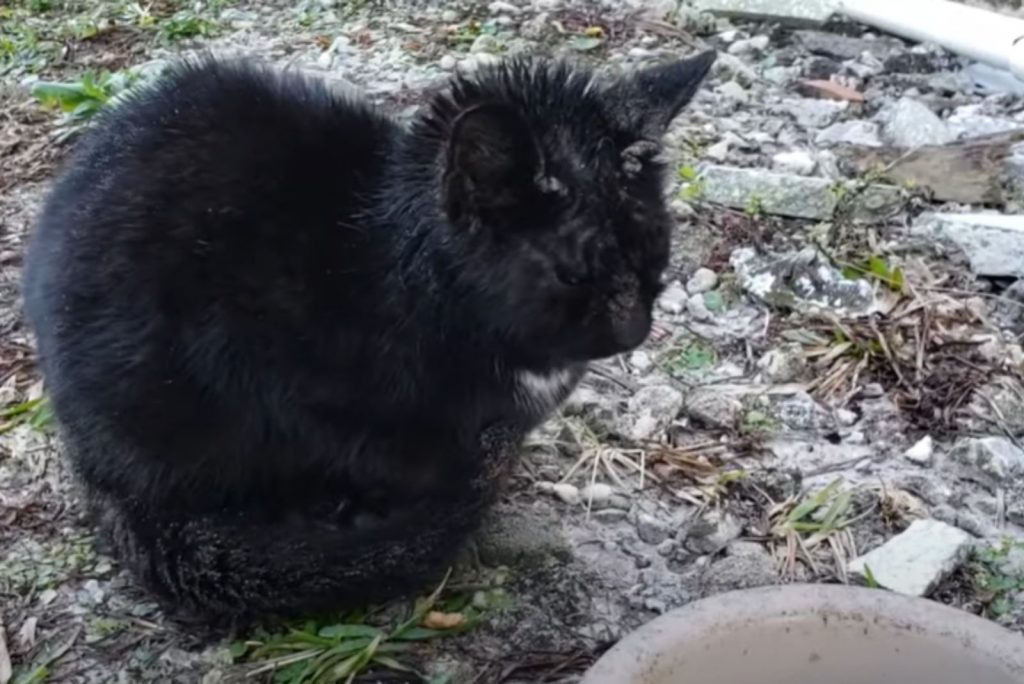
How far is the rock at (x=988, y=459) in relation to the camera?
2.80 m

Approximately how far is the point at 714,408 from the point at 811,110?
1.45 m

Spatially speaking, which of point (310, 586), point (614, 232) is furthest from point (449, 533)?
point (614, 232)

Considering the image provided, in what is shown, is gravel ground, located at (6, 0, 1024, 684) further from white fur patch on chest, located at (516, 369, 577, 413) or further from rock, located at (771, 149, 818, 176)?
white fur patch on chest, located at (516, 369, 577, 413)

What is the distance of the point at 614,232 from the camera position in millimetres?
2246

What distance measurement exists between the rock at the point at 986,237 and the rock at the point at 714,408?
766 mm

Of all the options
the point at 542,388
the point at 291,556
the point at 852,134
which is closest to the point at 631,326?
the point at 542,388

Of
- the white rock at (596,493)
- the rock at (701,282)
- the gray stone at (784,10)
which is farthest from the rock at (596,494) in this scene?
the gray stone at (784,10)

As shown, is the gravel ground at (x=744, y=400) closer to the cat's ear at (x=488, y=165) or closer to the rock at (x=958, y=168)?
the rock at (x=958, y=168)

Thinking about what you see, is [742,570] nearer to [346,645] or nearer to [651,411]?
[651,411]

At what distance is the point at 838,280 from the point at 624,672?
1.60 meters

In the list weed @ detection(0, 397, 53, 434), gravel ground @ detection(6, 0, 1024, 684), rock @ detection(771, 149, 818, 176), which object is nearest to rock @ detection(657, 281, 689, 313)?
gravel ground @ detection(6, 0, 1024, 684)

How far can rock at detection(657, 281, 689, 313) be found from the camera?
3.34 m

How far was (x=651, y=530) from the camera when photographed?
8.95 ft

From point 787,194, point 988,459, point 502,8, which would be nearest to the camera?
point 988,459
